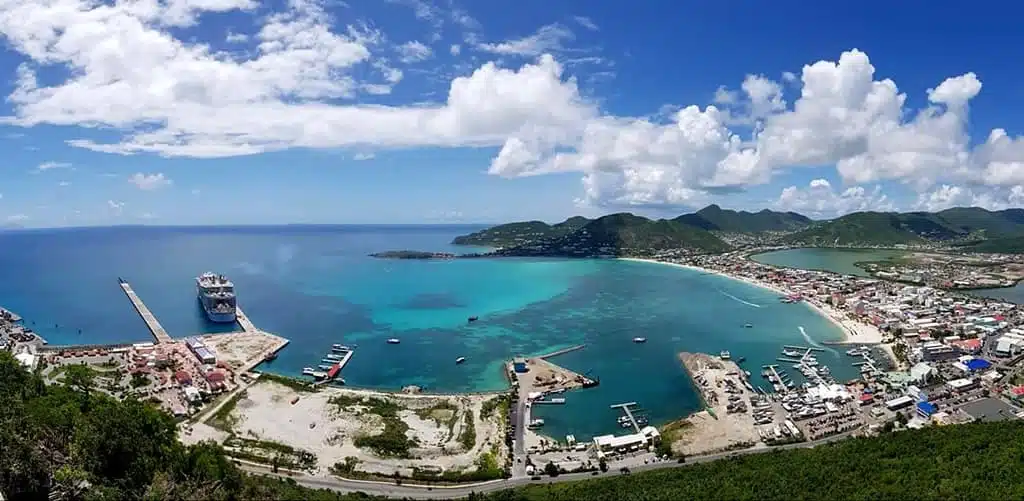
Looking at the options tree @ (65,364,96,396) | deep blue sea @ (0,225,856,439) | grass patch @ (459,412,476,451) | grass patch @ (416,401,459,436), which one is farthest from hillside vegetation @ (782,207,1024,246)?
tree @ (65,364,96,396)

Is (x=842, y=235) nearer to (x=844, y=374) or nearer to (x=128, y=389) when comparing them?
(x=844, y=374)

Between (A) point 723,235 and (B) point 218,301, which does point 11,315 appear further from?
(A) point 723,235

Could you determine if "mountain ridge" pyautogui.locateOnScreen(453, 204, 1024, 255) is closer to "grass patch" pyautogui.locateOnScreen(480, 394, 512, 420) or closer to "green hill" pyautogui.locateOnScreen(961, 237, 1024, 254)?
"green hill" pyautogui.locateOnScreen(961, 237, 1024, 254)

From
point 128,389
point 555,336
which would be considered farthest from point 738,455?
point 128,389

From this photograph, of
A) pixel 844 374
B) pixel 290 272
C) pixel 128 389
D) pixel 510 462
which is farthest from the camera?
pixel 290 272

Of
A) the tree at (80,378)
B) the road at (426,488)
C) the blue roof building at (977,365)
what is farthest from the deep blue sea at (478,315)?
the tree at (80,378)

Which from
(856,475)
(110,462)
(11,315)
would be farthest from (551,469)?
(11,315)

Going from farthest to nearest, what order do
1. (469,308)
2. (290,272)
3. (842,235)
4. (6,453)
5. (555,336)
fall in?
(842,235)
(290,272)
(469,308)
(555,336)
(6,453)

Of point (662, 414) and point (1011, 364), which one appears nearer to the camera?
point (662, 414)
